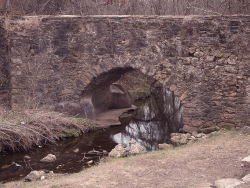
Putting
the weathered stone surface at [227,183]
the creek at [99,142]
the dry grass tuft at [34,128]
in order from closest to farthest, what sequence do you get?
1. the weathered stone surface at [227,183]
2. the creek at [99,142]
3. the dry grass tuft at [34,128]

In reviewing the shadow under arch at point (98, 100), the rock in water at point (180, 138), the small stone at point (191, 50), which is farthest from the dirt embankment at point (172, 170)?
the shadow under arch at point (98, 100)

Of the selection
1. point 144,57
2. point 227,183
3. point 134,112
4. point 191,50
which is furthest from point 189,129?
point 227,183

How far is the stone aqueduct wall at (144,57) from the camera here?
7672 millimetres

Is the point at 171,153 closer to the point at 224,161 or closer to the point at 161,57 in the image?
the point at 224,161

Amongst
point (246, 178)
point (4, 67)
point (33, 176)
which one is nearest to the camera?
point (246, 178)

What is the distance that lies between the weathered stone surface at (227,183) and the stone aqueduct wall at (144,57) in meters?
4.27

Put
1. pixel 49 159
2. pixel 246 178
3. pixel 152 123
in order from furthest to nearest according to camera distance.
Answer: pixel 152 123 < pixel 49 159 < pixel 246 178

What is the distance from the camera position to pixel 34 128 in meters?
7.37

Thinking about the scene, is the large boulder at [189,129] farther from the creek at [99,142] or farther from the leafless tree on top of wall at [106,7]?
the leafless tree on top of wall at [106,7]

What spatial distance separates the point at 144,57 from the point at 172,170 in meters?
4.05

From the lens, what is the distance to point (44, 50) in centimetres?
860

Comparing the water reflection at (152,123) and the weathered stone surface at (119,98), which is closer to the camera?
the water reflection at (152,123)

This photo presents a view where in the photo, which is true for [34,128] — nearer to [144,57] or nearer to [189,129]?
[144,57]

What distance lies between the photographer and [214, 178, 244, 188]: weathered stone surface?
3.54 metres
